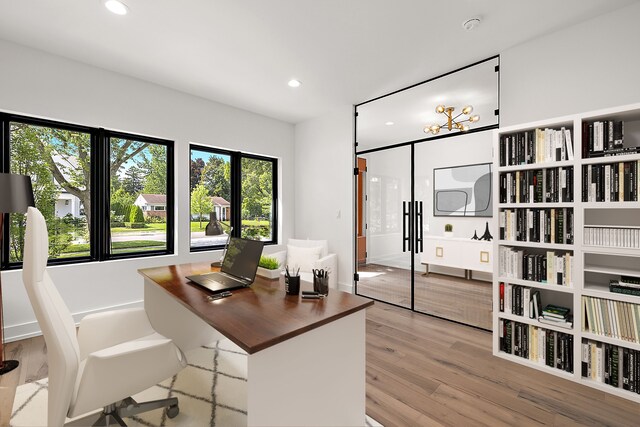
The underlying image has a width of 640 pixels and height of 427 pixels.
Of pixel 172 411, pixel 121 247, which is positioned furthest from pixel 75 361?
pixel 121 247

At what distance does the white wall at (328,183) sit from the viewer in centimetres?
428

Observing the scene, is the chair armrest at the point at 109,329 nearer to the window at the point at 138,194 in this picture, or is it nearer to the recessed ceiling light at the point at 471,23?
the window at the point at 138,194

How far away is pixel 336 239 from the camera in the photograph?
14.5ft

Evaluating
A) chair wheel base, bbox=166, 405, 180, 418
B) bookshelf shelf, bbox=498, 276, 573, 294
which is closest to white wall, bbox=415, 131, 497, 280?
bookshelf shelf, bbox=498, 276, 573, 294

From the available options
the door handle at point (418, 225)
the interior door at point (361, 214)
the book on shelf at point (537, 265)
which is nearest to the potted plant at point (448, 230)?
the door handle at point (418, 225)

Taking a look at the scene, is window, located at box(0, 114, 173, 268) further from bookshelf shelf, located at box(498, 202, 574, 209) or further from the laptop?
bookshelf shelf, located at box(498, 202, 574, 209)

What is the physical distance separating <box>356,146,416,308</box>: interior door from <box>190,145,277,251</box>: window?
1.63m

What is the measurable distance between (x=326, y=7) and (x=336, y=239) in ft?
9.75

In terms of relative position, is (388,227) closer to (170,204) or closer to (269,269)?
(269,269)

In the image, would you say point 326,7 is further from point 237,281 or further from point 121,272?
point 121,272

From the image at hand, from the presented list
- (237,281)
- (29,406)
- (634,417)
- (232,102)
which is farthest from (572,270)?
(232,102)

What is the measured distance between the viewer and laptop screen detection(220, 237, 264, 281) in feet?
6.13

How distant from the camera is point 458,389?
2059mm

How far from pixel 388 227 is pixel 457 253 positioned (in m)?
0.92
